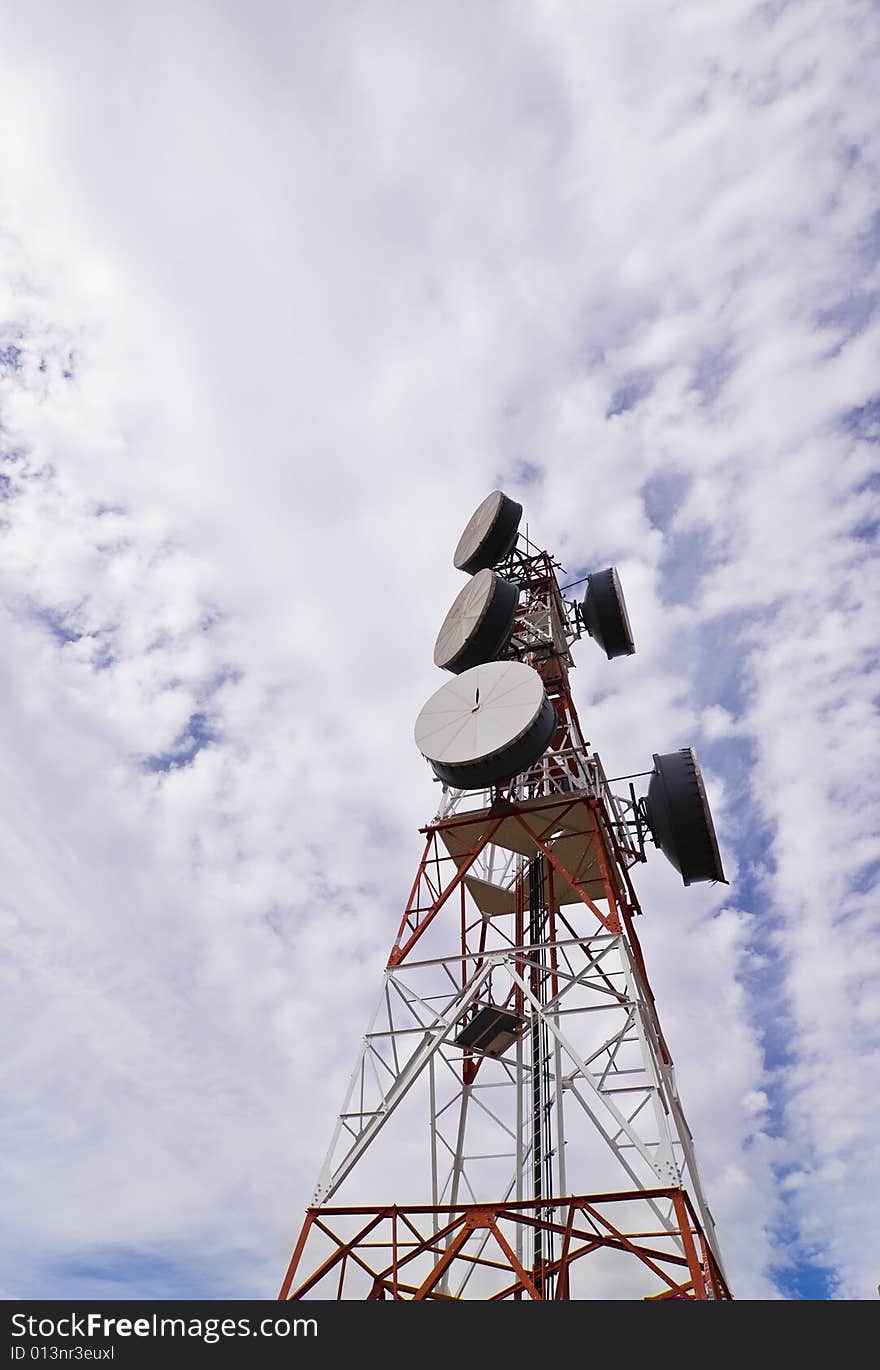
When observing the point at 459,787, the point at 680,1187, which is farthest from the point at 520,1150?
the point at 459,787

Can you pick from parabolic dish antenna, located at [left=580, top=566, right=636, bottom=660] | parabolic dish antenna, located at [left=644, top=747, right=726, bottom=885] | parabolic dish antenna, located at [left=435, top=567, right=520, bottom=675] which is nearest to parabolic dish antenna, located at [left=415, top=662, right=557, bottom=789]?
parabolic dish antenna, located at [left=435, top=567, right=520, bottom=675]

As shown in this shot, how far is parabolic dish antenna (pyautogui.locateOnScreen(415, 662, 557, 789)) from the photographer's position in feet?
78.4

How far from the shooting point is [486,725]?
24.7 metres

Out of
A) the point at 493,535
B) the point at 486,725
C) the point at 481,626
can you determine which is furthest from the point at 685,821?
the point at 493,535

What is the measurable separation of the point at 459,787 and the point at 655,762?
19.6 ft

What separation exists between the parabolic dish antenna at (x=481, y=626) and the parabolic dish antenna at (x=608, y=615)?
14.6 feet

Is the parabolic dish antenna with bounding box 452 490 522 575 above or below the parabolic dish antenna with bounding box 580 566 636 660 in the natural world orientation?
above

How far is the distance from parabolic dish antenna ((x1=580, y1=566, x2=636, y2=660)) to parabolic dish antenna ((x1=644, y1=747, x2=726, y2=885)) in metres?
8.05

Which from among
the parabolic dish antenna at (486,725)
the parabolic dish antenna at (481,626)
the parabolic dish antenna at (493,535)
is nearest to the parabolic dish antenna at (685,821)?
the parabolic dish antenna at (486,725)

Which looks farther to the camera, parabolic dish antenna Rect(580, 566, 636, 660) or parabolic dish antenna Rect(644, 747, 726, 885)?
parabolic dish antenna Rect(580, 566, 636, 660)

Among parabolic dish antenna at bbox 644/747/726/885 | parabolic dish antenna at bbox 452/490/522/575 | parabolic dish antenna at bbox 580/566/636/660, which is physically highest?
parabolic dish antenna at bbox 452/490/522/575

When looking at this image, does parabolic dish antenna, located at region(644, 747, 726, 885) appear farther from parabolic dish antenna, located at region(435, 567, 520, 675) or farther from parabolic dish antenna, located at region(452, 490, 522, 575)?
parabolic dish antenna, located at region(452, 490, 522, 575)

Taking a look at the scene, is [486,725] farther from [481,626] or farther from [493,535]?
[493,535]
